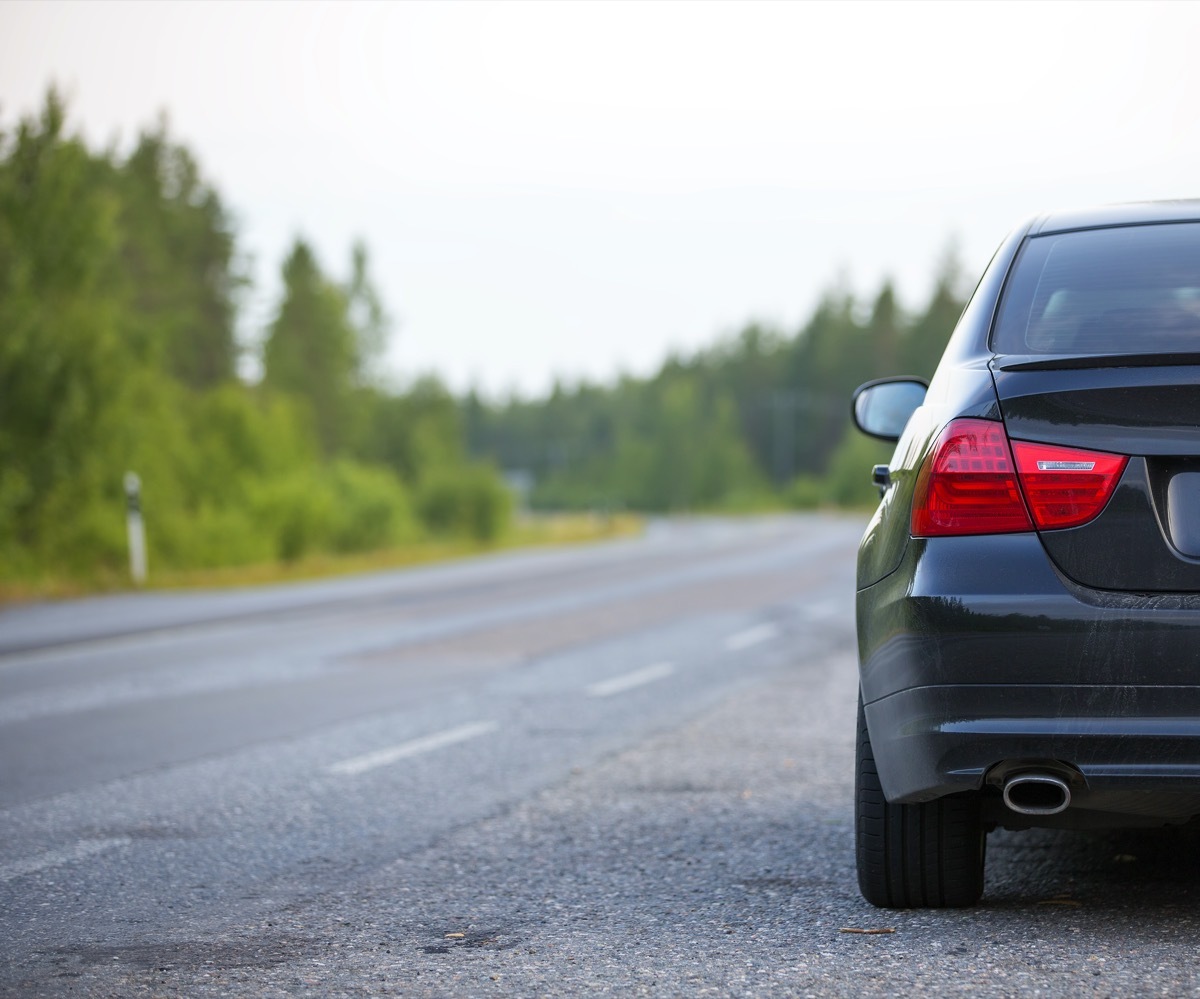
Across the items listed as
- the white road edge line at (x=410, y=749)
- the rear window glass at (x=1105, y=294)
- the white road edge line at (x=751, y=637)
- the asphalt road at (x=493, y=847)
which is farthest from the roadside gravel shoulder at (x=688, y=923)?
the white road edge line at (x=751, y=637)

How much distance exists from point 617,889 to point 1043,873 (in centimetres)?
125

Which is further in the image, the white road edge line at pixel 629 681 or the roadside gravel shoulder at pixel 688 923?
the white road edge line at pixel 629 681

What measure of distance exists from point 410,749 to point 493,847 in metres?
2.23

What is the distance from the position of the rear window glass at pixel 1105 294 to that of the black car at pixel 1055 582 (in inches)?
0.4

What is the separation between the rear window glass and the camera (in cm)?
366

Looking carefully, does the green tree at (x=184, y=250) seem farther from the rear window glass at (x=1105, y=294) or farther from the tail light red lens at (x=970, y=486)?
the tail light red lens at (x=970, y=486)

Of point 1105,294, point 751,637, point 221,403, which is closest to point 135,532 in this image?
point 751,637

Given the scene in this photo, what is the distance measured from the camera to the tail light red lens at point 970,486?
3428 millimetres

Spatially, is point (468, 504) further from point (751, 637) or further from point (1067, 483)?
point (1067, 483)

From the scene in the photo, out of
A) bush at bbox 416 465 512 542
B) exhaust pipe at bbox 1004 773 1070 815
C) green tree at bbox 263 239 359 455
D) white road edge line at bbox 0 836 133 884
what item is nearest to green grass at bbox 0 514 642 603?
bush at bbox 416 465 512 542

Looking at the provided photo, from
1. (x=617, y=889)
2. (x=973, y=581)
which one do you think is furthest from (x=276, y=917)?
(x=973, y=581)

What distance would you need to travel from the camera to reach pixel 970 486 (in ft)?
11.4

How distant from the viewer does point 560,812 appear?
5.67 meters

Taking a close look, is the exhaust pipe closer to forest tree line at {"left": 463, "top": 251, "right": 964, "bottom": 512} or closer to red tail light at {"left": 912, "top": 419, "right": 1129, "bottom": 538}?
red tail light at {"left": 912, "top": 419, "right": 1129, "bottom": 538}
